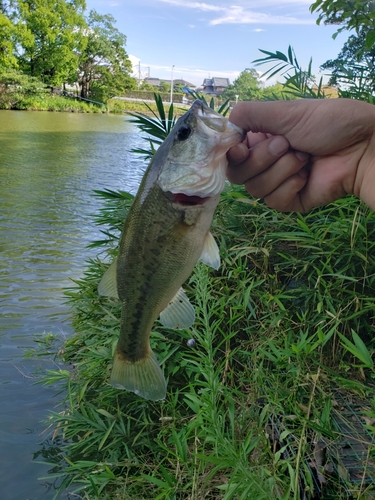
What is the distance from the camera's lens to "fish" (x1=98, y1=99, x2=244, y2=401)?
1.77 metres

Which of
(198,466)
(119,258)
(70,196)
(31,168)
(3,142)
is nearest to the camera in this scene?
(119,258)

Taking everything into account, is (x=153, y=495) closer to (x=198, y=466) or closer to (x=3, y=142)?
(x=198, y=466)

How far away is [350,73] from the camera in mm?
4090

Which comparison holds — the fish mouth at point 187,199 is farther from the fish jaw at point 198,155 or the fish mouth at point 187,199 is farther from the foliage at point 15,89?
the foliage at point 15,89

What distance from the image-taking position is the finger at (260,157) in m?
2.15

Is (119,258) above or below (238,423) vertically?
above

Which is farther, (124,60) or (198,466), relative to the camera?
(124,60)

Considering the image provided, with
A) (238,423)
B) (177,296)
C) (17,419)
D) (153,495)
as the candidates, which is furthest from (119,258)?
(17,419)

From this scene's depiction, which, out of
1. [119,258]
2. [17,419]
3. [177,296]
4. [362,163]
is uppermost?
[362,163]

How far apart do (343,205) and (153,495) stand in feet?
8.56

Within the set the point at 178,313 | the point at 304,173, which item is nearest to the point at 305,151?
the point at 304,173

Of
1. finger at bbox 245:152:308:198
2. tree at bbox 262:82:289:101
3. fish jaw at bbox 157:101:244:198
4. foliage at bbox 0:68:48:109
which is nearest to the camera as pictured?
fish jaw at bbox 157:101:244:198

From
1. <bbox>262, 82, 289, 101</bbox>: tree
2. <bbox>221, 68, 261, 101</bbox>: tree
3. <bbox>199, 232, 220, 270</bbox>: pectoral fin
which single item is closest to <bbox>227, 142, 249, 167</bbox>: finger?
<bbox>199, 232, 220, 270</bbox>: pectoral fin

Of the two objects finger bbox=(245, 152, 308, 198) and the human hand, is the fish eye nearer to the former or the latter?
the human hand
